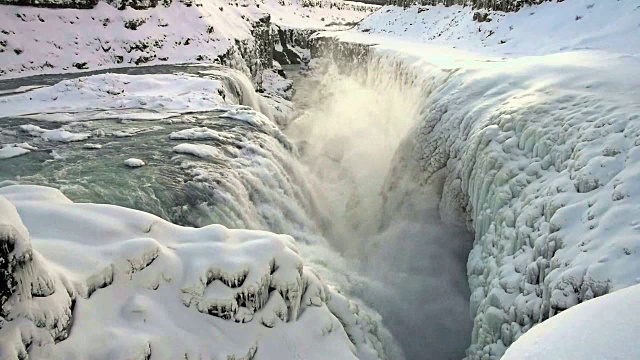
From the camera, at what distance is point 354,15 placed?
127ft

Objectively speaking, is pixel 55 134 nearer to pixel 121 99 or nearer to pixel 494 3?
pixel 121 99

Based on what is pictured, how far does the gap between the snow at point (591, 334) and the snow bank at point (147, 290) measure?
168cm

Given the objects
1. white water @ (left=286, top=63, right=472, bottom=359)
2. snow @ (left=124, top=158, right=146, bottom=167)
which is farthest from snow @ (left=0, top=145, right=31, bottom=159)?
white water @ (left=286, top=63, right=472, bottom=359)

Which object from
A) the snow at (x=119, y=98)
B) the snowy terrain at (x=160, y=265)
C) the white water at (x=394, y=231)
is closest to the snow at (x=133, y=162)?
the snowy terrain at (x=160, y=265)

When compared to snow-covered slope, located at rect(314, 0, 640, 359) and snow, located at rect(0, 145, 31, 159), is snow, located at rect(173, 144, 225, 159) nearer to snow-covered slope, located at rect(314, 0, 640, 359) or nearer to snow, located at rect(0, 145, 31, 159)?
snow, located at rect(0, 145, 31, 159)

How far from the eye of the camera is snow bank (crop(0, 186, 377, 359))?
2.06 metres

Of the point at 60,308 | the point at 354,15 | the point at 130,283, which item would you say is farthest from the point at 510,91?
the point at 354,15

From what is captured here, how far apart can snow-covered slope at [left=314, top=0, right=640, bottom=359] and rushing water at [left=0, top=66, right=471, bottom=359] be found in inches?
22.1

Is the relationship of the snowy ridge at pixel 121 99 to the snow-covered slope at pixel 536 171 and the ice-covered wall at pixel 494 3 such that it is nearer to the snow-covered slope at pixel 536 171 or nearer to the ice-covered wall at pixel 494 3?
the snow-covered slope at pixel 536 171

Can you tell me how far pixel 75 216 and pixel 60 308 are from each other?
2.71 ft

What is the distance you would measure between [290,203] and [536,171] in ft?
9.61

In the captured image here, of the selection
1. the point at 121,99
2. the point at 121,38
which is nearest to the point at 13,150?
the point at 121,99

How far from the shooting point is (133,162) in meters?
5.11

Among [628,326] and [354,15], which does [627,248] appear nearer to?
[628,326]
